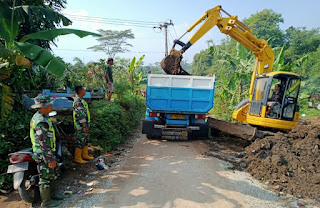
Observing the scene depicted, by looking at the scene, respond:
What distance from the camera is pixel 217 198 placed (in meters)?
3.83

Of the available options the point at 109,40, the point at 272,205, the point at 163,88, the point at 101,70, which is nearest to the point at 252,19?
the point at 109,40

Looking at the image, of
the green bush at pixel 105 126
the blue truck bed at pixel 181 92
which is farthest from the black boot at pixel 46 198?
the blue truck bed at pixel 181 92

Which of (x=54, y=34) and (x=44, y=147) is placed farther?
(x=54, y=34)

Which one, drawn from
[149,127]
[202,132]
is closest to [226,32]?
[202,132]

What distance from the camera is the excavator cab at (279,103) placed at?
23.0ft

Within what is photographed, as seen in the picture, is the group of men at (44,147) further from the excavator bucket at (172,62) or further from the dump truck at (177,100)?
the excavator bucket at (172,62)

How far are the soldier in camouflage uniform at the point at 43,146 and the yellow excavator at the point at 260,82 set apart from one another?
18.2ft

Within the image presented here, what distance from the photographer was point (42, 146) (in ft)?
10.9

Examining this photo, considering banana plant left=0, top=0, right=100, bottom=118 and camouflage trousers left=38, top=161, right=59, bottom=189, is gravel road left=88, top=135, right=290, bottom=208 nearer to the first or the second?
camouflage trousers left=38, top=161, right=59, bottom=189

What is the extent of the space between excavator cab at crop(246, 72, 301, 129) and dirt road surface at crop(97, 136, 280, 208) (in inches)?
99.0

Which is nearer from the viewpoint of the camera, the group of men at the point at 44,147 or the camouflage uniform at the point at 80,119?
the group of men at the point at 44,147

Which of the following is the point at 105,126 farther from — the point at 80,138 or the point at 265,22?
the point at 265,22

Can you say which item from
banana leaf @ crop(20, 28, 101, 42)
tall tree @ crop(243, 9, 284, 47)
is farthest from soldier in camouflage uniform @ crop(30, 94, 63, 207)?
tall tree @ crop(243, 9, 284, 47)

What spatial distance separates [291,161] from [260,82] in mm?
3094
